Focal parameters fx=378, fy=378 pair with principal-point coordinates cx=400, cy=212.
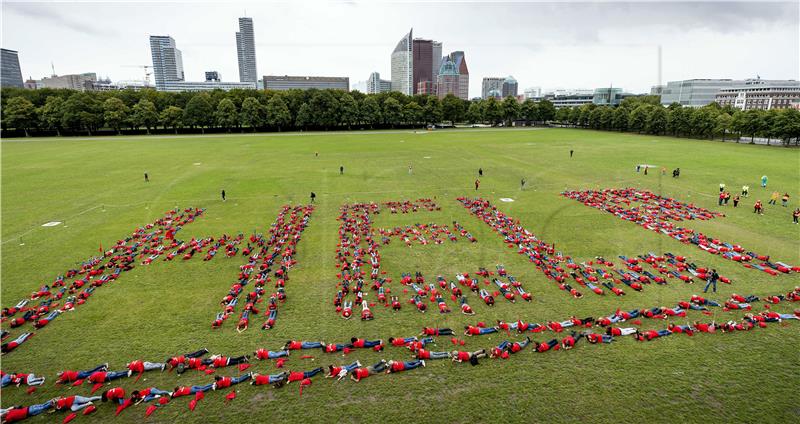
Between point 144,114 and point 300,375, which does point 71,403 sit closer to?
point 300,375

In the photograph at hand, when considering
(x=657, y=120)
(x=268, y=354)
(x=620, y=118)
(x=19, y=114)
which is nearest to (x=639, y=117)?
(x=657, y=120)

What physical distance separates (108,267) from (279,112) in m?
112

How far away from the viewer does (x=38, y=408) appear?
39.7ft

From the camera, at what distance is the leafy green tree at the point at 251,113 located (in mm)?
121750

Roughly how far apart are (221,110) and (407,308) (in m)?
125

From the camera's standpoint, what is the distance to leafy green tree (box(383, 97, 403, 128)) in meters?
141

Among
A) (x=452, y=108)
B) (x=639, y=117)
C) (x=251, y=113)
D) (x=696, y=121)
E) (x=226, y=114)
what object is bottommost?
(x=696, y=121)

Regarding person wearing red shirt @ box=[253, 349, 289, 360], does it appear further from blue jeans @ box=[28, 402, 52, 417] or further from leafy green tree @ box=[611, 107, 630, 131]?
leafy green tree @ box=[611, 107, 630, 131]

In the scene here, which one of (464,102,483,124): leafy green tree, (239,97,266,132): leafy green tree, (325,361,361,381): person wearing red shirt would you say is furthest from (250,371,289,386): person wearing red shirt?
(464,102,483,124): leafy green tree

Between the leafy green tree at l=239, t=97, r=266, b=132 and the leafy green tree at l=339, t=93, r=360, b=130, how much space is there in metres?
27.0

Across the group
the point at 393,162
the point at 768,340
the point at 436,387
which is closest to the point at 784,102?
the point at 393,162

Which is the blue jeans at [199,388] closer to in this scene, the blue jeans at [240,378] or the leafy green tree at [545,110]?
the blue jeans at [240,378]

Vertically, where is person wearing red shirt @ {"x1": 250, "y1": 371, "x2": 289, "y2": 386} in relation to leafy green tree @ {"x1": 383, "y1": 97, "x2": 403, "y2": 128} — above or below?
below

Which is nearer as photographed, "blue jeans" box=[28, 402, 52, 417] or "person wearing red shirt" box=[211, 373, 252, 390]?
"blue jeans" box=[28, 402, 52, 417]
